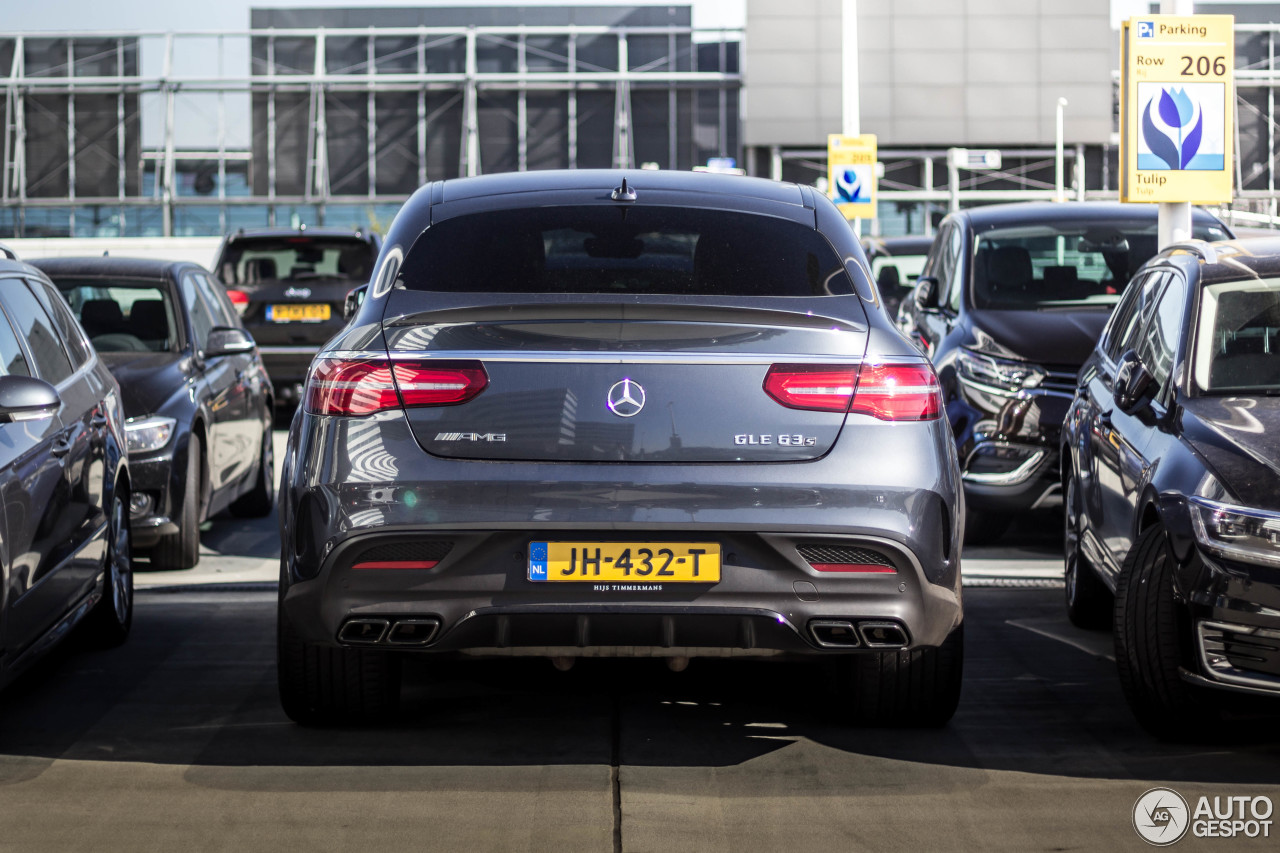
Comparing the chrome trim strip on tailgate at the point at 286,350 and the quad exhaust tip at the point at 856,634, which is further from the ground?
the chrome trim strip on tailgate at the point at 286,350

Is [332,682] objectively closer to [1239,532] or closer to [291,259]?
[1239,532]

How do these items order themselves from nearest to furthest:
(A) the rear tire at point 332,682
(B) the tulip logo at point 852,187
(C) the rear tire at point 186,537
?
(A) the rear tire at point 332,682, (C) the rear tire at point 186,537, (B) the tulip logo at point 852,187

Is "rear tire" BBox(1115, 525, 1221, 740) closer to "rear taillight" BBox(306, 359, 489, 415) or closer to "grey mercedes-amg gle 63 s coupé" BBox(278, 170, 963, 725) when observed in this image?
"grey mercedes-amg gle 63 s coupé" BBox(278, 170, 963, 725)

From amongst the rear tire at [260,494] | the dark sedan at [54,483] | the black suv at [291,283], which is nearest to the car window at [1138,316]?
the dark sedan at [54,483]

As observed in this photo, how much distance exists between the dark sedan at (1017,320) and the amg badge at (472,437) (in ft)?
15.7

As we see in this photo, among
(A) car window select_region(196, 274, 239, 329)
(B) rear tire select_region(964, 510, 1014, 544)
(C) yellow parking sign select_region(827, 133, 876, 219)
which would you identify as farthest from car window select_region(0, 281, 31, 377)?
(C) yellow parking sign select_region(827, 133, 876, 219)

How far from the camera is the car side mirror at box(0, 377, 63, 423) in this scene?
5145mm

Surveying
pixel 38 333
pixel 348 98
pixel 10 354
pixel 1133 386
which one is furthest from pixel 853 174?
pixel 348 98

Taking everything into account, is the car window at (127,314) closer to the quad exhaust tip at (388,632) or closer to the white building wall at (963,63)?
the quad exhaust tip at (388,632)

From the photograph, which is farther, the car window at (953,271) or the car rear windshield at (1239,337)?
the car window at (953,271)

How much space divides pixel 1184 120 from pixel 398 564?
A: 7788 millimetres

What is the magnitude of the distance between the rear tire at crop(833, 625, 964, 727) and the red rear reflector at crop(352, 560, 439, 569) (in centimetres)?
131

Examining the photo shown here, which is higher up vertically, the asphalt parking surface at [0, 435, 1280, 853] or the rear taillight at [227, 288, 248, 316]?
the rear taillight at [227, 288, 248, 316]

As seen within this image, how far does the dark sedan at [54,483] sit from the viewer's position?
5164 mm
